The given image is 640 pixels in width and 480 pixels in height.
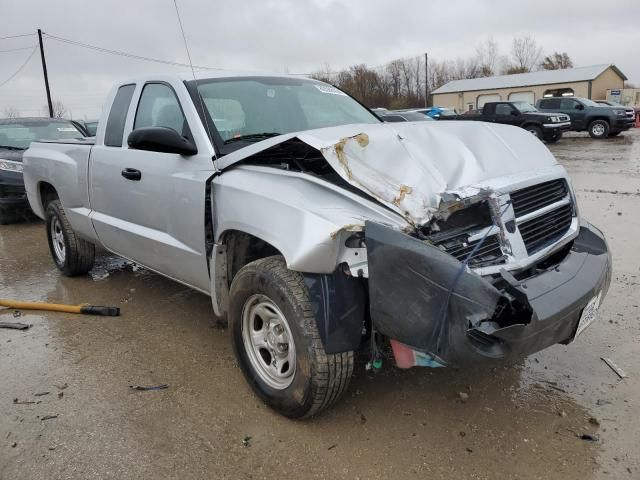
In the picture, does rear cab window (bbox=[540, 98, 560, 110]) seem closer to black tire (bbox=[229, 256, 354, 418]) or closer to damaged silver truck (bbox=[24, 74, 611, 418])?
damaged silver truck (bbox=[24, 74, 611, 418])

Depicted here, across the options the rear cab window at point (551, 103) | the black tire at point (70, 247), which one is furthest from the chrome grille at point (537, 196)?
the rear cab window at point (551, 103)

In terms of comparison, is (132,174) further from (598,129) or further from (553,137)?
(598,129)

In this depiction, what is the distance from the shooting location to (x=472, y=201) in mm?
2488

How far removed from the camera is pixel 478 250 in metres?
2.49

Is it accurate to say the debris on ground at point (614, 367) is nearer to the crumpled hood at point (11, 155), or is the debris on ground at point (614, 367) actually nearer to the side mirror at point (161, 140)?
the side mirror at point (161, 140)

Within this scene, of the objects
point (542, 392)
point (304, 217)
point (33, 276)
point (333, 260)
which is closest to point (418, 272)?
point (333, 260)

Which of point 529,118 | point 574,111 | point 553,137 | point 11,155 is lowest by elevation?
point 553,137

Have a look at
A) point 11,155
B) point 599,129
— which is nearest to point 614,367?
point 11,155

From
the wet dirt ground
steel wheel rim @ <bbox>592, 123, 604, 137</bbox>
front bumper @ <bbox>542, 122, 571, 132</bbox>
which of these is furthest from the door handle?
steel wheel rim @ <bbox>592, 123, 604, 137</bbox>

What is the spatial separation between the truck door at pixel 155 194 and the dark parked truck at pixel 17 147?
5.43m

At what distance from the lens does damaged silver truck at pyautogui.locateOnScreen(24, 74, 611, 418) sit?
88.3 inches

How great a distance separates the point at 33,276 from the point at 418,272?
207 inches

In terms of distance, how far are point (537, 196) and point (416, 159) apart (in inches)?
30.7

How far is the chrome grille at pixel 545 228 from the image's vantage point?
272 cm
